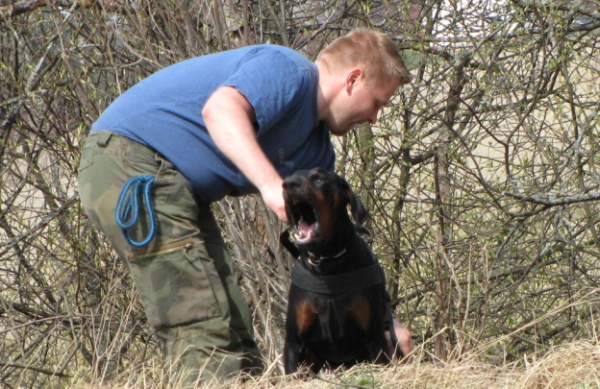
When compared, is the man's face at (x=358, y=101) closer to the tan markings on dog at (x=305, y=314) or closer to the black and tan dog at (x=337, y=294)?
the black and tan dog at (x=337, y=294)

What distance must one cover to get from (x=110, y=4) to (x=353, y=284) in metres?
2.34

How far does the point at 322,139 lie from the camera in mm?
4020

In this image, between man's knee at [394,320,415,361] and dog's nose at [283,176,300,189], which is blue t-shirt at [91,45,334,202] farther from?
man's knee at [394,320,415,361]

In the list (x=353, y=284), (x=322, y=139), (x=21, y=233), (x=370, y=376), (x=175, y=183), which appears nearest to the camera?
(x=370, y=376)

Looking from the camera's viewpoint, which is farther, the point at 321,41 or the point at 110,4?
the point at 321,41

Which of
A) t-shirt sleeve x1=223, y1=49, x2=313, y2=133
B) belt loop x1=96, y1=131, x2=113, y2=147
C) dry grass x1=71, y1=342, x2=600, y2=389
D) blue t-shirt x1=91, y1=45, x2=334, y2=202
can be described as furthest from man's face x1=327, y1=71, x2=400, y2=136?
dry grass x1=71, y1=342, x2=600, y2=389

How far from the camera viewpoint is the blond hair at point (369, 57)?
12.0ft

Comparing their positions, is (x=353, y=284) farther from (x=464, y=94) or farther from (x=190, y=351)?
(x=464, y=94)

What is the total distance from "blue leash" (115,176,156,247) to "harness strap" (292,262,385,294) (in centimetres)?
125

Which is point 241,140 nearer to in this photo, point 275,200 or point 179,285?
point 275,200

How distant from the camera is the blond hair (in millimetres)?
3666

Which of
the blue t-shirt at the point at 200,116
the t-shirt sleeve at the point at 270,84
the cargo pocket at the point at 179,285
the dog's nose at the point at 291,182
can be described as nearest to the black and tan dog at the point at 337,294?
the dog's nose at the point at 291,182

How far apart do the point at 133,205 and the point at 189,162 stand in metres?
0.28

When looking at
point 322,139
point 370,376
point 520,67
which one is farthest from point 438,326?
point 370,376
